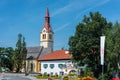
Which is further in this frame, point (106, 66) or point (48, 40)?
point (48, 40)

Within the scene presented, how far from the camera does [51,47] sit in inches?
5502

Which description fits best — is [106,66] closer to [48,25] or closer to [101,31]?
[101,31]

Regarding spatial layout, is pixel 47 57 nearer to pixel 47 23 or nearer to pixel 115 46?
pixel 47 23

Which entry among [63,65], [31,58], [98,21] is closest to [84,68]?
[98,21]

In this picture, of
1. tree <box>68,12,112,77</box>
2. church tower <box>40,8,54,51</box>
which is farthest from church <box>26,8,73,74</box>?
tree <box>68,12,112,77</box>

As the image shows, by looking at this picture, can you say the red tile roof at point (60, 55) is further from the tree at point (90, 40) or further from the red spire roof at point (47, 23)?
the red spire roof at point (47, 23)

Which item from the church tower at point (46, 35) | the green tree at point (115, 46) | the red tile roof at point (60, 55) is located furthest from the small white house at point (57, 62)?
the green tree at point (115, 46)

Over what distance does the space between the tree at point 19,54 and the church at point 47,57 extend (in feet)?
18.0

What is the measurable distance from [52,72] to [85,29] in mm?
47884

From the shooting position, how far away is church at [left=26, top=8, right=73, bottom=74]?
103 metres

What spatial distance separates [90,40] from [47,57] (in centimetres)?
4926

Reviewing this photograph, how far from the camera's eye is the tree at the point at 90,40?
60.9 meters

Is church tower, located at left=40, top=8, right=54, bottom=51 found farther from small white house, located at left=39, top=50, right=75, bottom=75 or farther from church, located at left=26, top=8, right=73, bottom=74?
small white house, located at left=39, top=50, right=75, bottom=75

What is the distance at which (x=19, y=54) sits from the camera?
114 m
